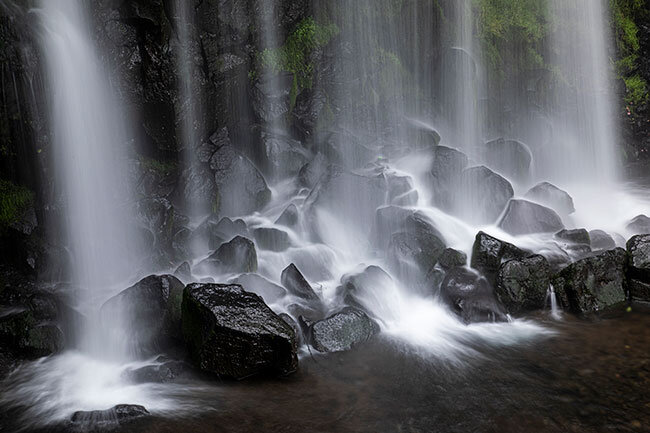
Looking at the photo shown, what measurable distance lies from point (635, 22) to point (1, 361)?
67.9 ft

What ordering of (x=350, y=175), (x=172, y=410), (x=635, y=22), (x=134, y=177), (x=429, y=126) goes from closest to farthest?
(x=172, y=410) → (x=134, y=177) → (x=350, y=175) → (x=429, y=126) → (x=635, y=22)

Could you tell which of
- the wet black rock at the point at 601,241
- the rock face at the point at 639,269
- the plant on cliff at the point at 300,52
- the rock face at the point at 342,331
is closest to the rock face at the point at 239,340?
the rock face at the point at 342,331

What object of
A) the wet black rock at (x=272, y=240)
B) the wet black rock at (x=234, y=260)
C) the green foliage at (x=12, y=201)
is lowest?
the wet black rock at (x=234, y=260)

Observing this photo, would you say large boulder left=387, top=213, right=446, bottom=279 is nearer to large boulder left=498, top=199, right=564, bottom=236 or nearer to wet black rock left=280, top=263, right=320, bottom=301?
wet black rock left=280, top=263, right=320, bottom=301

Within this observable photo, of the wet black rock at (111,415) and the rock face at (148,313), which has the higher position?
the rock face at (148,313)

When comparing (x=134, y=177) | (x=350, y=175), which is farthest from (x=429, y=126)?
(x=134, y=177)

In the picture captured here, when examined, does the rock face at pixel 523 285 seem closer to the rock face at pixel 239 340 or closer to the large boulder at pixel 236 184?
the rock face at pixel 239 340

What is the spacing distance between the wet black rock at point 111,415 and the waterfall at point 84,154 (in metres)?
3.81

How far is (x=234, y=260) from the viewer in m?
8.84

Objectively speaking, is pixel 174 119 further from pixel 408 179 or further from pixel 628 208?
pixel 628 208

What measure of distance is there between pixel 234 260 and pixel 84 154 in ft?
12.5

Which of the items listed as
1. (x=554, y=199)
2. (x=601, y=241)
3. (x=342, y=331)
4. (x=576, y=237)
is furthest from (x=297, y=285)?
(x=554, y=199)

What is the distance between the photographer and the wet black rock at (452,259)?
854 cm

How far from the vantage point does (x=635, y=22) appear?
1689 cm
